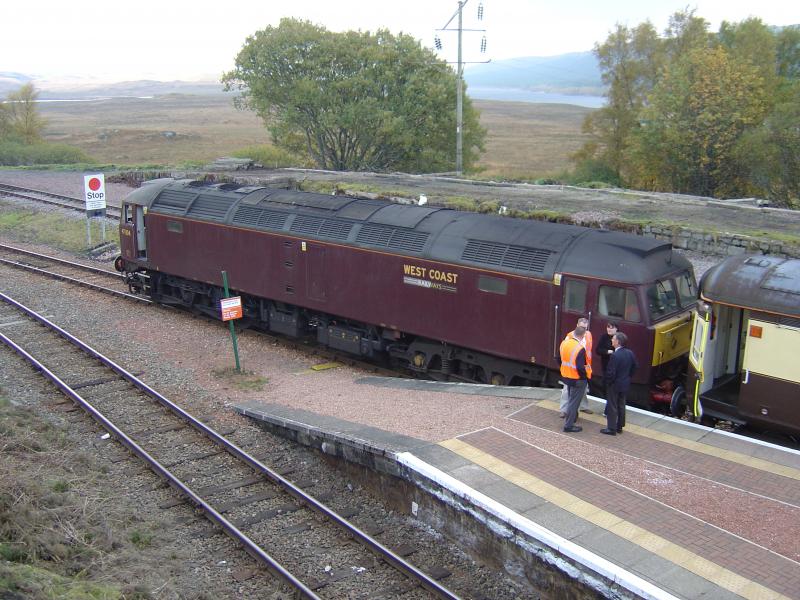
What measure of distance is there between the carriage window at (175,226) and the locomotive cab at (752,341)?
41.8ft

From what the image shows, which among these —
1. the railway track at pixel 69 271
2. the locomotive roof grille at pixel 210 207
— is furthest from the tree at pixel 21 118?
the locomotive roof grille at pixel 210 207

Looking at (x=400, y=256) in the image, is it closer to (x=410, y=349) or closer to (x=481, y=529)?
(x=410, y=349)

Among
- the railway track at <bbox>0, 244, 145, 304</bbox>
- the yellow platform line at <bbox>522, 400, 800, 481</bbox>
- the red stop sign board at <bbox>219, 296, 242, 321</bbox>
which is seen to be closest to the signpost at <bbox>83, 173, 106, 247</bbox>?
the railway track at <bbox>0, 244, 145, 304</bbox>

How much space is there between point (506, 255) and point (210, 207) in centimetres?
875

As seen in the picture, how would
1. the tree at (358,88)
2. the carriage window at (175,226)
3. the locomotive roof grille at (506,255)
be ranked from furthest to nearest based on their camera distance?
the tree at (358,88) < the carriage window at (175,226) < the locomotive roof grille at (506,255)

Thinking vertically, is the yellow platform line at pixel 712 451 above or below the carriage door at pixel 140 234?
below

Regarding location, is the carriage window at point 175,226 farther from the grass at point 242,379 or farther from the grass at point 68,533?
the grass at point 68,533

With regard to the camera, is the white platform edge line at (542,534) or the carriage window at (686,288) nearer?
the white platform edge line at (542,534)

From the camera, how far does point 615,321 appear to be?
1141cm

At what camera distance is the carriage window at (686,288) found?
39.6 feet

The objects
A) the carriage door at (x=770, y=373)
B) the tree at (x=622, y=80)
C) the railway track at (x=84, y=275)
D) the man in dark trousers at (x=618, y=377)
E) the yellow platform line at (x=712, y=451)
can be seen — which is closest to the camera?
the yellow platform line at (x=712, y=451)

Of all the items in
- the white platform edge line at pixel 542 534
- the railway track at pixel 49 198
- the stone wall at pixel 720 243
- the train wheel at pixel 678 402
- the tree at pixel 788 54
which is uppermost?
the tree at pixel 788 54

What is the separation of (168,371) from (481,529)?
28.6ft

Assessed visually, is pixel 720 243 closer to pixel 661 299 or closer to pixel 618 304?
pixel 661 299
